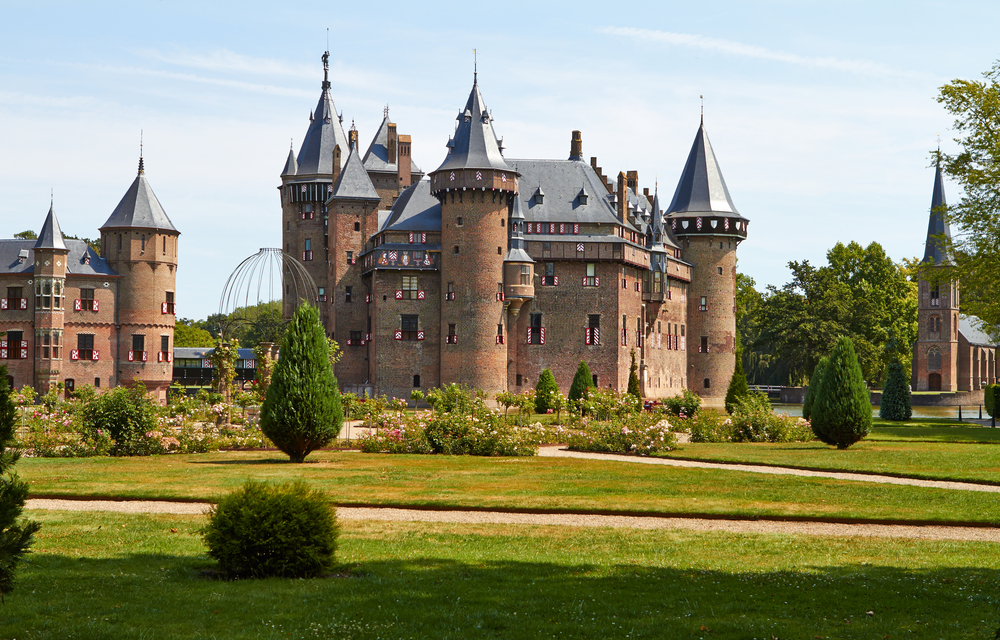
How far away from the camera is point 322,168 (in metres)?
73.9

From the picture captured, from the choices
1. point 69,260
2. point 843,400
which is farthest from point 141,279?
point 843,400

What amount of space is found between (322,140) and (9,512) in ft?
227

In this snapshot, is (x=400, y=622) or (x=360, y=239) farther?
(x=360, y=239)

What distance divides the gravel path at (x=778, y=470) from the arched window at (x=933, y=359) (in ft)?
263

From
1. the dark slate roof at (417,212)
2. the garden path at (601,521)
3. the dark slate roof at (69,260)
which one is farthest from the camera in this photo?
the dark slate roof at (417,212)

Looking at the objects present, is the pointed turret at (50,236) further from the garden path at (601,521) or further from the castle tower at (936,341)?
the castle tower at (936,341)

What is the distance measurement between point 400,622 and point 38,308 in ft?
194

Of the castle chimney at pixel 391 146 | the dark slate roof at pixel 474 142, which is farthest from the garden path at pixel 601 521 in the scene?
the castle chimney at pixel 391 146

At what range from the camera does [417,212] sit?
218 ft

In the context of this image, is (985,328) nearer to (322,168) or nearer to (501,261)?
(501,261)

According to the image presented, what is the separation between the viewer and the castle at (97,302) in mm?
62312

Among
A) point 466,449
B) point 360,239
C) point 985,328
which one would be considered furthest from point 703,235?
point 466,449

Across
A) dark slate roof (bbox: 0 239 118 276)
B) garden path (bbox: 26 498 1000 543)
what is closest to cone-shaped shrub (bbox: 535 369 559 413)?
dark slate roof (bbox: 0 239 118 276)

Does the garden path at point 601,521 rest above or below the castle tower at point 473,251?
below
